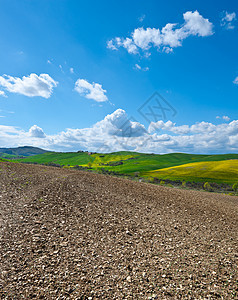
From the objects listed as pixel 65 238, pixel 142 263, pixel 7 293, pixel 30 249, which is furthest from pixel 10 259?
pixel 142 263

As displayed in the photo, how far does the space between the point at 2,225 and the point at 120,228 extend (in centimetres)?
670

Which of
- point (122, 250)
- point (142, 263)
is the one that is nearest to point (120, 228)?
point (122, 250)

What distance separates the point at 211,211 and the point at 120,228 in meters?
9.50

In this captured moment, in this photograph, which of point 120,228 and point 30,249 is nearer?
point 30,249

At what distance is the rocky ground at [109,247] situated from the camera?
21.0 feet

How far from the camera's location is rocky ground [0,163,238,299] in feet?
21.0

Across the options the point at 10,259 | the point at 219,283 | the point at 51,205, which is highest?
the point at 51,205

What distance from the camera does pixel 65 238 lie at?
362 inches

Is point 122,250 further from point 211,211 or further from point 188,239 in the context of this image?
point 211,211

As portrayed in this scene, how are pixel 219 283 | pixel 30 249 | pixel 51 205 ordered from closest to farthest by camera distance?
pixel 219 283 → pixel 30 249 → pixel 51 205

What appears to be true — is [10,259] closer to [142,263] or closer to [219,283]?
[142,263]

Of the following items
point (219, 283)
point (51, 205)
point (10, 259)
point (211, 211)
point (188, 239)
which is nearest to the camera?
point (219, 283)

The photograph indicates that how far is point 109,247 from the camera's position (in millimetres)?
8789

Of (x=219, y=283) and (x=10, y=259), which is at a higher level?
(x=10, y=259)
